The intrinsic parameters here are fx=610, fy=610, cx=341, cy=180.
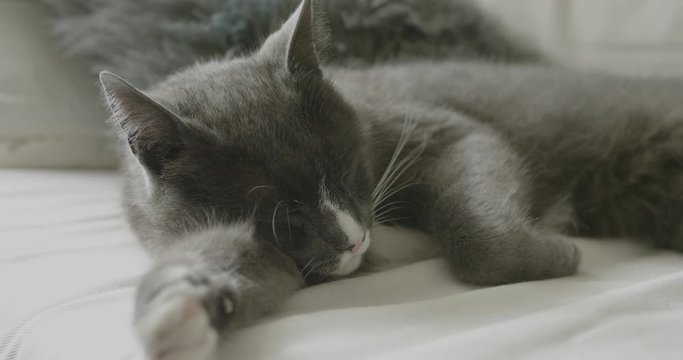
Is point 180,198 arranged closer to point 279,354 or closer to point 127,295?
point 127,295

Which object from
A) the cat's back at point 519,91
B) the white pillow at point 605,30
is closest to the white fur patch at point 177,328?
the cat's back at point 519,91

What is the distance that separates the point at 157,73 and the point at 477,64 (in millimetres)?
859

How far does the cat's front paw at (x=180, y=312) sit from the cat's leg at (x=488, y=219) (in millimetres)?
455

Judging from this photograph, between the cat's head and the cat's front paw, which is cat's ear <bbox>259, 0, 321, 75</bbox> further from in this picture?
the cat's front paw

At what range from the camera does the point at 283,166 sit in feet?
3.06

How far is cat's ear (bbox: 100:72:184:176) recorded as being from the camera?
878 millimetres

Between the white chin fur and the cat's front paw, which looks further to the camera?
the white chin fur

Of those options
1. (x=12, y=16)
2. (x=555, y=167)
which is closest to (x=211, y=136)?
(x=555, y=167)

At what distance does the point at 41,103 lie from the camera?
162 centimetres

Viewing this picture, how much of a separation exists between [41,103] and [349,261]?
1.08 meters

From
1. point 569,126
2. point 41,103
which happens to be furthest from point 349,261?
point 41,103

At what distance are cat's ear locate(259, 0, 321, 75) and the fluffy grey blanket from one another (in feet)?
1.68

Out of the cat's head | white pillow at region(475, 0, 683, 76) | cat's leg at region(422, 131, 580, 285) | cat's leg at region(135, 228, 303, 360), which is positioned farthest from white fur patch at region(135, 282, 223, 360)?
white pillow at region(475, 0, 683, 76)

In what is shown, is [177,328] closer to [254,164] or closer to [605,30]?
[254,164]
